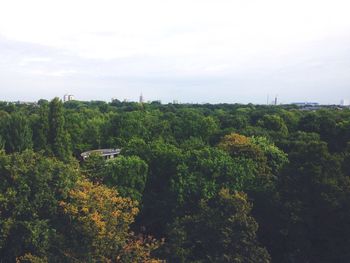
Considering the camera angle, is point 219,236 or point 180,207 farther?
point 180,207

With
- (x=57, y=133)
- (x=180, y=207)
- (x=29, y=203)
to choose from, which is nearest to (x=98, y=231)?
(x=29, y=203)

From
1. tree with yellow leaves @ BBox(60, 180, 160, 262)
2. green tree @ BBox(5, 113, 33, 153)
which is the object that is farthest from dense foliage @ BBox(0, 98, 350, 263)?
green tree @ BBox(5, 113, 33, 153)

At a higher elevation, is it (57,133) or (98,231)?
(57,133)

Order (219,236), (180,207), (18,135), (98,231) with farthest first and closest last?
(18,135), (180,207), (219,236), (98,231)

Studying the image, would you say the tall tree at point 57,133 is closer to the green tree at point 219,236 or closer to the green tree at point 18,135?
the green tree at point 18,135

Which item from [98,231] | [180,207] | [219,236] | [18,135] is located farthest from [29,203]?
[18,135]

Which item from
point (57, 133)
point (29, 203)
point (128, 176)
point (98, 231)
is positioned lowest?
point (98, 231)

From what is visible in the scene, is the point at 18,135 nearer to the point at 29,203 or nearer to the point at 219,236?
the point at 29,203

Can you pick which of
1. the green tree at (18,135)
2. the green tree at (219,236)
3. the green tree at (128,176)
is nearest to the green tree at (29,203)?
the green tree at (219,236)

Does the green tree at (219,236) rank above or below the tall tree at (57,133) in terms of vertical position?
below

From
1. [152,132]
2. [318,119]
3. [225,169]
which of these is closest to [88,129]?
[152,132]

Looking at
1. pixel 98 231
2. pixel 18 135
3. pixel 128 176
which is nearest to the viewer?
pixel 98 231
